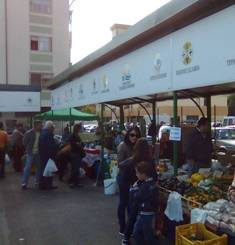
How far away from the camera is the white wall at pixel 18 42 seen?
48062 millimetres

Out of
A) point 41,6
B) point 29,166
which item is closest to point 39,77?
point 41,6

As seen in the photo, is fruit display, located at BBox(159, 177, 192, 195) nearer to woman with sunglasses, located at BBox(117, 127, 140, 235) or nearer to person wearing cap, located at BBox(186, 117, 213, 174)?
woman with sunglasses, located at BBox(117, 127, 140, 235)

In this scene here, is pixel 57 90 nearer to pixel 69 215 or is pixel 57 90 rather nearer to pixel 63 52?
pixel 69 215

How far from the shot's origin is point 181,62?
6863 millimetres

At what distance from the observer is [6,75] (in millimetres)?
48094

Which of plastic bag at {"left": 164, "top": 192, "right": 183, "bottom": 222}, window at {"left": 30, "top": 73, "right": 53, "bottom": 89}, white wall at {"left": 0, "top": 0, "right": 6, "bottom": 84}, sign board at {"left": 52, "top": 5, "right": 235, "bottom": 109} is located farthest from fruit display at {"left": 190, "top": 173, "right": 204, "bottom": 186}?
white wall at {"left": 0, "top": 0, "right": 6, "bottom": 84}

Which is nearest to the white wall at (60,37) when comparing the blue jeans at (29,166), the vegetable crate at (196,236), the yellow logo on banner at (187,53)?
the blue jeans at (29,166)

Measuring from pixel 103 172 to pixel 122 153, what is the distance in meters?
5.26

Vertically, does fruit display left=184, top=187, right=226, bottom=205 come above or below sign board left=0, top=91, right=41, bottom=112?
below

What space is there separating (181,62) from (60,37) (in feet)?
147

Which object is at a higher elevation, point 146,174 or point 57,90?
point 57,90

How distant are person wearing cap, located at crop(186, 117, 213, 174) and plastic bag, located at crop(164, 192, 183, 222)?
6.45 feet

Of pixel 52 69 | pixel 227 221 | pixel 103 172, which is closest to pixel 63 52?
pixel 52 69

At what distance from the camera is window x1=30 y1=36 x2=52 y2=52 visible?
161 feet
